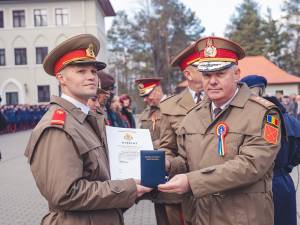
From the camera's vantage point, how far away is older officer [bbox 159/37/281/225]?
9.20 ft

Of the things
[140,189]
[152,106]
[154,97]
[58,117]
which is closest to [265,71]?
[154,97]

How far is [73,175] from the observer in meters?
2.57

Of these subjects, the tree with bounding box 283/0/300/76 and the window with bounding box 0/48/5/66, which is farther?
the tree with bounding box 283/0/300/76

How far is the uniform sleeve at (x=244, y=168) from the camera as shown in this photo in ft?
9.09

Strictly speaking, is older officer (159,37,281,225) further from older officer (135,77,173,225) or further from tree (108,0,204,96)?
tree (108,0,204,96)

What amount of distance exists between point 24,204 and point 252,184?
6.21 meters

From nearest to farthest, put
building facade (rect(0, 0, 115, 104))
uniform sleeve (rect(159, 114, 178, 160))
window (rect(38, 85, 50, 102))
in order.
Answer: uniform sleeve (rect(159, 114, 178, 160)) → building facade (rect(0, 0, 115, 104)) → window (rect(38, 85, 50, 102))

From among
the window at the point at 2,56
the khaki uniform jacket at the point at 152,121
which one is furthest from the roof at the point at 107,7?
the khaki uniform jacket at the point at 152,121

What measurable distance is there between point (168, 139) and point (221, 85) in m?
1.07

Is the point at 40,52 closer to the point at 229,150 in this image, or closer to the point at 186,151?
the point at 186,151

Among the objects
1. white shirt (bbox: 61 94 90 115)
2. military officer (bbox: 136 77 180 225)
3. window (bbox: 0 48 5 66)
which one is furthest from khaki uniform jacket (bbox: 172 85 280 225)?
window (bbox: 0 48 5 66)

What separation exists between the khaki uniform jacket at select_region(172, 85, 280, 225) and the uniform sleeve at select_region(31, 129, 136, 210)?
1.92 ft

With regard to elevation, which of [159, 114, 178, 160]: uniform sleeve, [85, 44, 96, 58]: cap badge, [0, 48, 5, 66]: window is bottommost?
[159, 114, 178, 160]: uniform sleeve

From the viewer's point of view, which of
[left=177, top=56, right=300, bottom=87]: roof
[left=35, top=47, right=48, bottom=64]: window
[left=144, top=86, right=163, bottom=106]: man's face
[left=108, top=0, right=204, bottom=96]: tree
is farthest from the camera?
[left=108, top=0, right=204, bottom=96]: tree
